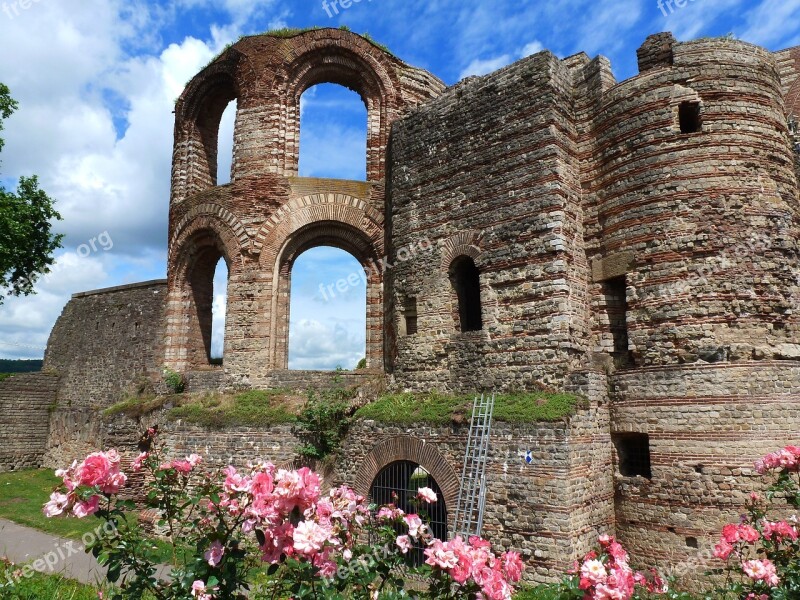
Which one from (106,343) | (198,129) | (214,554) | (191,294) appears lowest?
(214,554)

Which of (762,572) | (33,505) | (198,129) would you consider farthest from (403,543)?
(198,129)

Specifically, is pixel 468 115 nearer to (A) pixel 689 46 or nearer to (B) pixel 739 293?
(A) pixel 689 46

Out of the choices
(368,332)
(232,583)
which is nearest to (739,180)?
(368,332)

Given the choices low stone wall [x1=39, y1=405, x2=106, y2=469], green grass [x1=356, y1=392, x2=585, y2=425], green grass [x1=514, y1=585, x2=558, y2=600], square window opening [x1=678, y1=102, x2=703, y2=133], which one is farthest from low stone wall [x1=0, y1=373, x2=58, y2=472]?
square window opening [x1=678, y1=102, x2=703, y2=133]

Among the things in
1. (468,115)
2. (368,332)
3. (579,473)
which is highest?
(468,115)

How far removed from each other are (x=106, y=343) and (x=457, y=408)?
49.5 ft

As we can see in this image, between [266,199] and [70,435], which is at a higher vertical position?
[266,199]

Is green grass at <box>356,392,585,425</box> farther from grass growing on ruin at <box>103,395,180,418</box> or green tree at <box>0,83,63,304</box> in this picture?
green tree at <box>0,83,63,304</box>

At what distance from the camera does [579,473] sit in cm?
852

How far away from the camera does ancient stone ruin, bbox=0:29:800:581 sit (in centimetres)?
848

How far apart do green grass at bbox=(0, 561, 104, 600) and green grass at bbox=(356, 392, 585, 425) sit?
523cm

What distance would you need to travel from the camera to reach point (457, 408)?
973 centimetres

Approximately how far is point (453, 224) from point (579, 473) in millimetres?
5417

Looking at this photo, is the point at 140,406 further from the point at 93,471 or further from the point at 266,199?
the point at 93,471
